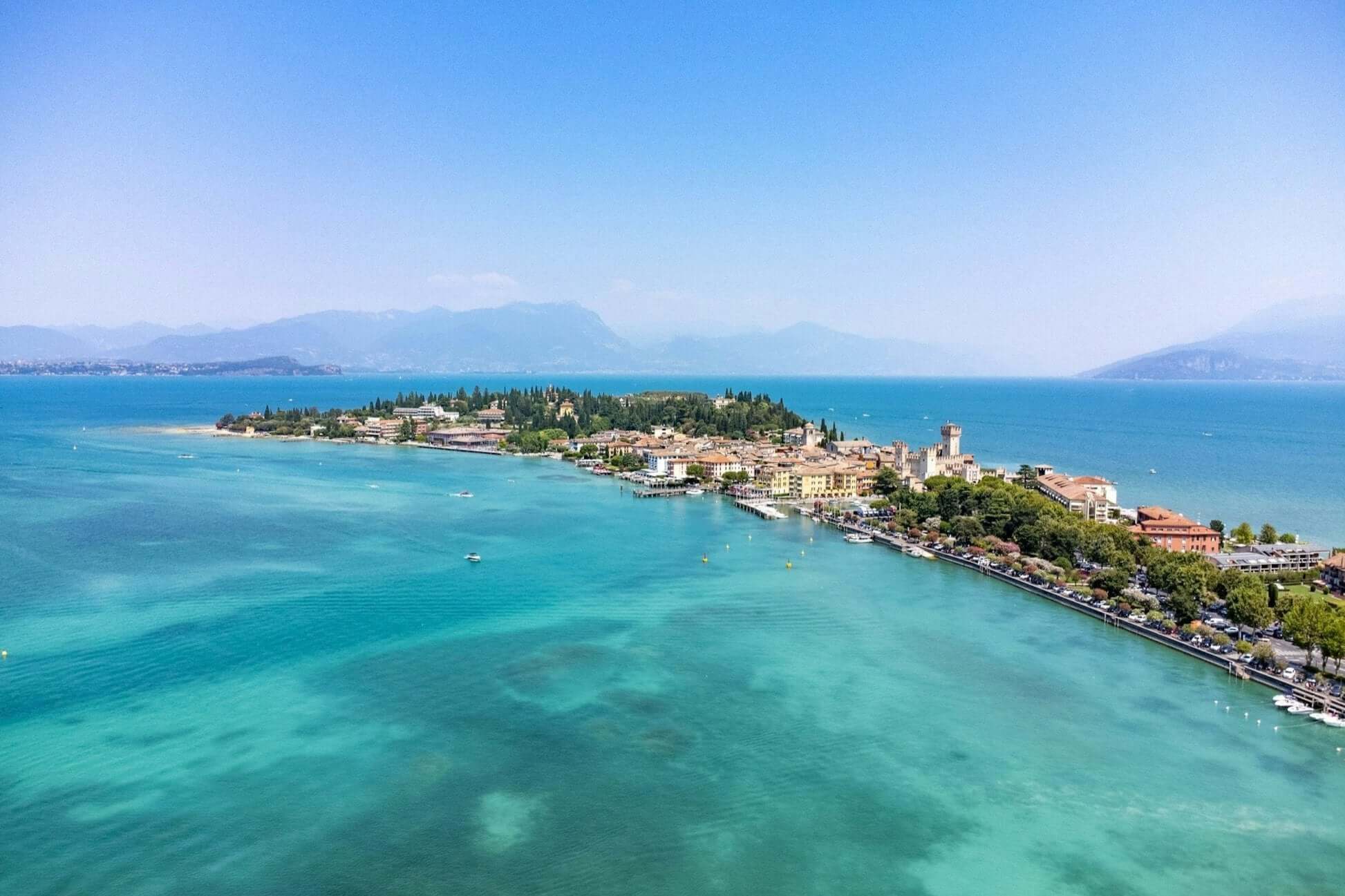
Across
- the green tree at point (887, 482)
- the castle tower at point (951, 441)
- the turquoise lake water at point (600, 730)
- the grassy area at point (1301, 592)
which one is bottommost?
the turquoise lake water at point (600, 730)

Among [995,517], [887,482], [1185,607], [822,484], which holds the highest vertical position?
[887,482]

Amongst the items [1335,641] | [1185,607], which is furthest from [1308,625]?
[1185,607]

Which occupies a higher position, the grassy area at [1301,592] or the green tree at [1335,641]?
the green tree at [1335,641]

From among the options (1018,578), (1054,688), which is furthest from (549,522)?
(1054,688)

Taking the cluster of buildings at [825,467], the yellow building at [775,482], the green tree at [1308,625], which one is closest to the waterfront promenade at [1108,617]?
the green tree at [1308,625]

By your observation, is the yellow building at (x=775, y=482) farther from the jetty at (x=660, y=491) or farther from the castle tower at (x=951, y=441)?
the castle tower at (x=951, y=441)

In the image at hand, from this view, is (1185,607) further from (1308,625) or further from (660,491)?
(660,491)
